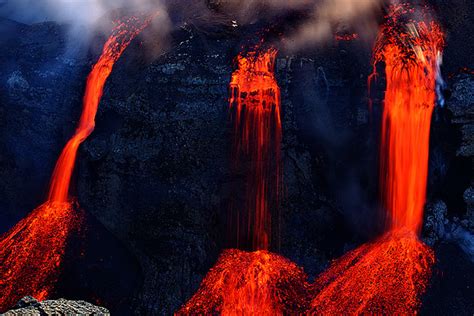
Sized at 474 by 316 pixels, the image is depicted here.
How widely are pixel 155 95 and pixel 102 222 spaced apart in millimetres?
3371

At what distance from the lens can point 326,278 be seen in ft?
26.4

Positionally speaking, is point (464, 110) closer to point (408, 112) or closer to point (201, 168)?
point (408, 112)

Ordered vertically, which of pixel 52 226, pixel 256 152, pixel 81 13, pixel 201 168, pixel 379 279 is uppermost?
pixel 81 13

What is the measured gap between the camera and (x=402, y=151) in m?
8.12

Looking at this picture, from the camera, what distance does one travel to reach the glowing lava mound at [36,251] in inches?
348

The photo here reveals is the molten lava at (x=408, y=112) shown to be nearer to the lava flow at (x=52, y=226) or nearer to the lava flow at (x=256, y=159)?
the lava flow at (x=256, y=159)

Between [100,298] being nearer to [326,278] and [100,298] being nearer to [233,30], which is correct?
[326,278]

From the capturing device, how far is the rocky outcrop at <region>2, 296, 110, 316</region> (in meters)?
5.02

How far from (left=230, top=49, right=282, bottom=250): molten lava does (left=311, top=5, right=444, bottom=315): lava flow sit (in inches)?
73.6

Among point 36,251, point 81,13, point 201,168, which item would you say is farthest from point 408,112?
point 81,13

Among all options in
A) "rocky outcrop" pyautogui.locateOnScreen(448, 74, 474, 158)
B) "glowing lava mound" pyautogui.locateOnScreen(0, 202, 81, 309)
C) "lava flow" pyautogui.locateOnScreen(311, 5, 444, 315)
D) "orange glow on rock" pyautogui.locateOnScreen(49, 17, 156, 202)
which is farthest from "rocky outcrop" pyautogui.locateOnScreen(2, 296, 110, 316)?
"rocky outcrop" pyautogui.locateOnScreen(448, 74, 474, 158)

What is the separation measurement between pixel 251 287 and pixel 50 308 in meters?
4.15

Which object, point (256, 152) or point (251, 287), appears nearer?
point (251, 287)

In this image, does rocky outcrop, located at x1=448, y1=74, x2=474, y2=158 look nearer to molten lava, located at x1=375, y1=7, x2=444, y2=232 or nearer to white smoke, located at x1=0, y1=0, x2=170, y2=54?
molten lava, located at x1=375, y1=7, x2=444, y2=232
